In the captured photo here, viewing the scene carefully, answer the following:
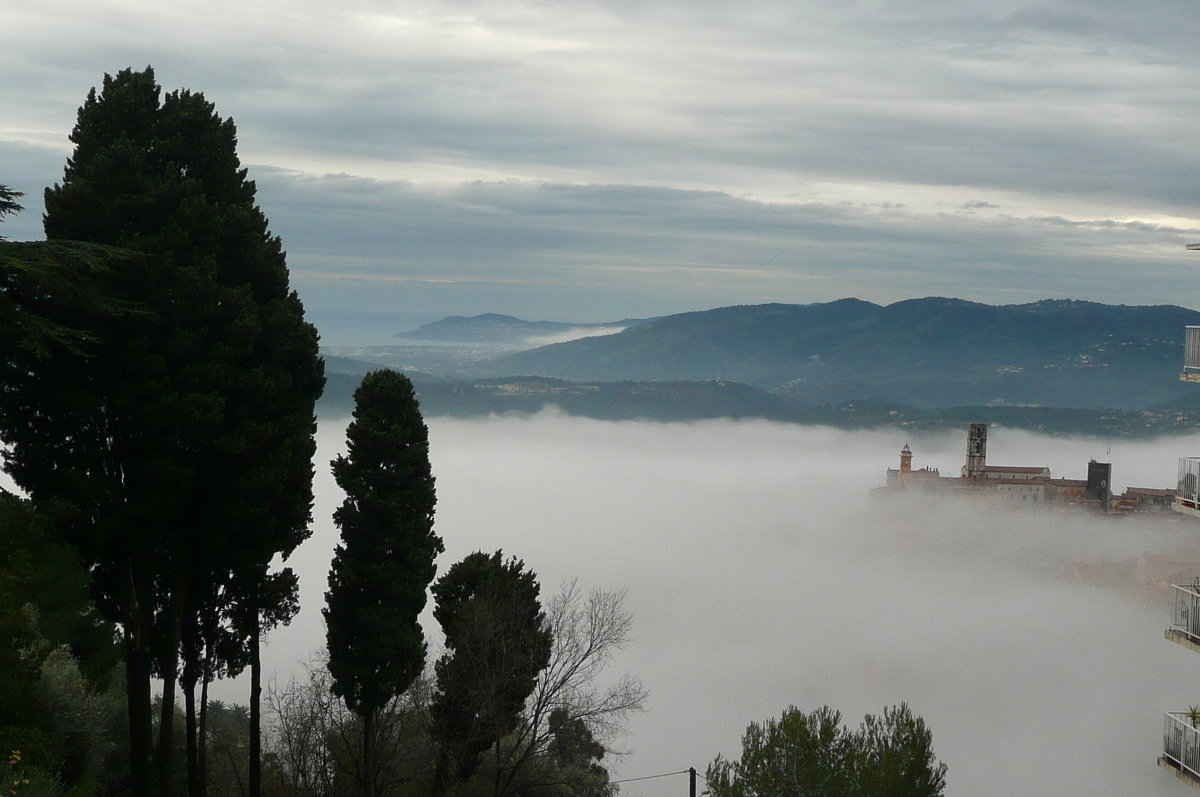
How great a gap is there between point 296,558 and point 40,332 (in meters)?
127

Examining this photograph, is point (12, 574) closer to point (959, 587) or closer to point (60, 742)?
point (60, 742)

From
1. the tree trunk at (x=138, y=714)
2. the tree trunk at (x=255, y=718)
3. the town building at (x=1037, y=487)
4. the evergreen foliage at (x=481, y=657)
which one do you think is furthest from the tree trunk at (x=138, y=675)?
the town building at (x=1037, y=487)

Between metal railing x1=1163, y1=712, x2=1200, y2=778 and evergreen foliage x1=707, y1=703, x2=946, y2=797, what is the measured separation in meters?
7.55

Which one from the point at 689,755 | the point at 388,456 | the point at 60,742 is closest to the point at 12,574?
the point at 60,742

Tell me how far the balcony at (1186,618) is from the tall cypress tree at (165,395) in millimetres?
15008

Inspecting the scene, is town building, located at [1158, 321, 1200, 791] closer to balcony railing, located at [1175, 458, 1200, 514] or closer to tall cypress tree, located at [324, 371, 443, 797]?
balcony railing, located at [1175, 458, 1200, 514]

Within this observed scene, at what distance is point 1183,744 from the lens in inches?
659

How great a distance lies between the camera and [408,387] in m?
26.9

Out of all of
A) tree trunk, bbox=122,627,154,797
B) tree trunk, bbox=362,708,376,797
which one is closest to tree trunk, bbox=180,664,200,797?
tree trunk, bbox=122,627,154,797

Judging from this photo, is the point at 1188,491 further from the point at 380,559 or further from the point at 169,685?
the point at 169,685

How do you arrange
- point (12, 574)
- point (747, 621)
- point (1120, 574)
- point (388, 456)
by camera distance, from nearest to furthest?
point (12, 574), point (388, 456), point (1120, 574), point (747, 621)

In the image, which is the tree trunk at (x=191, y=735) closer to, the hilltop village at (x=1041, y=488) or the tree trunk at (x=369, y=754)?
the tree trunk at (x=369, y=754)

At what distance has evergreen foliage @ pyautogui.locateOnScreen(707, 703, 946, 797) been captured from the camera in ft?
79.2

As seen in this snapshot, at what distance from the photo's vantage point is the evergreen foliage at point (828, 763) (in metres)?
24.1
